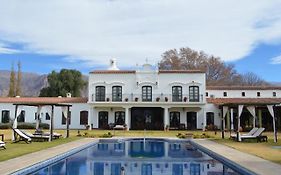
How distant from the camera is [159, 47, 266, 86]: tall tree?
159 ft

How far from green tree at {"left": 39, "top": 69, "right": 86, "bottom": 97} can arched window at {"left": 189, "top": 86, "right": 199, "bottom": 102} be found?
1996 centimetres

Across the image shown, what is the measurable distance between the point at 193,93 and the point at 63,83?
69.3ft

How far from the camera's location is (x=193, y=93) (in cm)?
3328

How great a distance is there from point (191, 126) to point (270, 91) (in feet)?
30.7

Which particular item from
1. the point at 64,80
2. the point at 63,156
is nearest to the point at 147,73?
the point at 64,80

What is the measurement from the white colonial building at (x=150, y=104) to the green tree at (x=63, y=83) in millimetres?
12590

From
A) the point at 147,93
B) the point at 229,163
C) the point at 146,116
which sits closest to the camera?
the point at 229,163

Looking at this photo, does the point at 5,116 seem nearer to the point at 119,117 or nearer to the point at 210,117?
the point at 119,117

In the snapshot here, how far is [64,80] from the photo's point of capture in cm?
4812

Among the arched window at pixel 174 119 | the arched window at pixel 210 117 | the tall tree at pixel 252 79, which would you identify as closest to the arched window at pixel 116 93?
the arched window at pixel 174 119

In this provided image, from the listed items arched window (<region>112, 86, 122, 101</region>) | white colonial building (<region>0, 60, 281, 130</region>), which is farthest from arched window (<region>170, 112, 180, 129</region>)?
arched window (<region>112, 86, 122, 101</region>)

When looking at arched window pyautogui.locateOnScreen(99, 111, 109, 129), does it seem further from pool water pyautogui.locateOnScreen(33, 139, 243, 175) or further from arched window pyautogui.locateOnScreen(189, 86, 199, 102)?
pool water pyautogui.locateOnScreen(33, 139, 243, 175)

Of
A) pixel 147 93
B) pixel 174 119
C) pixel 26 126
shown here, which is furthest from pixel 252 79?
pixel 26 126

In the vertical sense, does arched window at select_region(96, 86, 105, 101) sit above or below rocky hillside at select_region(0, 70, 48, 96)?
below
